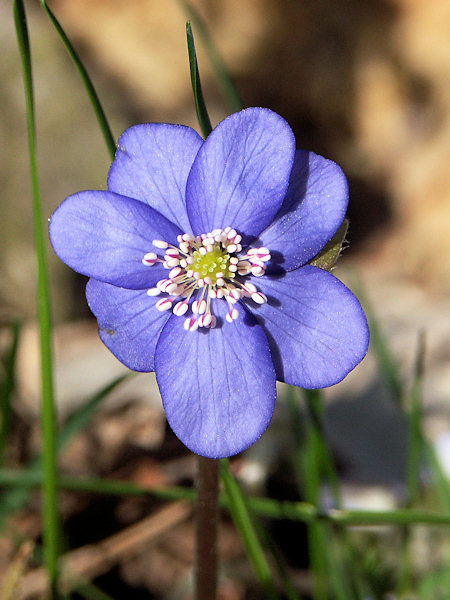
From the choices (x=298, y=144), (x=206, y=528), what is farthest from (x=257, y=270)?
(x=298, y=144)

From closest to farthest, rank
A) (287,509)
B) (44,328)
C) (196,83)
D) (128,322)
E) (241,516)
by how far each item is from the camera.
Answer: (196,83) → (128,322) → (44,328) → (241,516) → (287,509)

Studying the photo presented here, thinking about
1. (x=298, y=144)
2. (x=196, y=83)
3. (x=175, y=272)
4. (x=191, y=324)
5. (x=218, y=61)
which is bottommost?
(x=191, y=324)

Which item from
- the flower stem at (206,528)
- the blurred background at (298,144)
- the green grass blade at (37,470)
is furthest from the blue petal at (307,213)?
the blurred background at (298,144)

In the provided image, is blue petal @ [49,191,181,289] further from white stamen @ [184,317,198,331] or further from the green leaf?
the green leaf

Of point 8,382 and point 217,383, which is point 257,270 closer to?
point 217,383

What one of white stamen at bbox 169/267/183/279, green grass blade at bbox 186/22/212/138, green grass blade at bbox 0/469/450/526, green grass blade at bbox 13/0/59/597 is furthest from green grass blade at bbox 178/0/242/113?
green grass blade at bbox 0/469/450/526

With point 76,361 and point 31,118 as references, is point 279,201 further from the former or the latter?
point 76,361

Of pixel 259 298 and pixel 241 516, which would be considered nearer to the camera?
pixel 259 298
